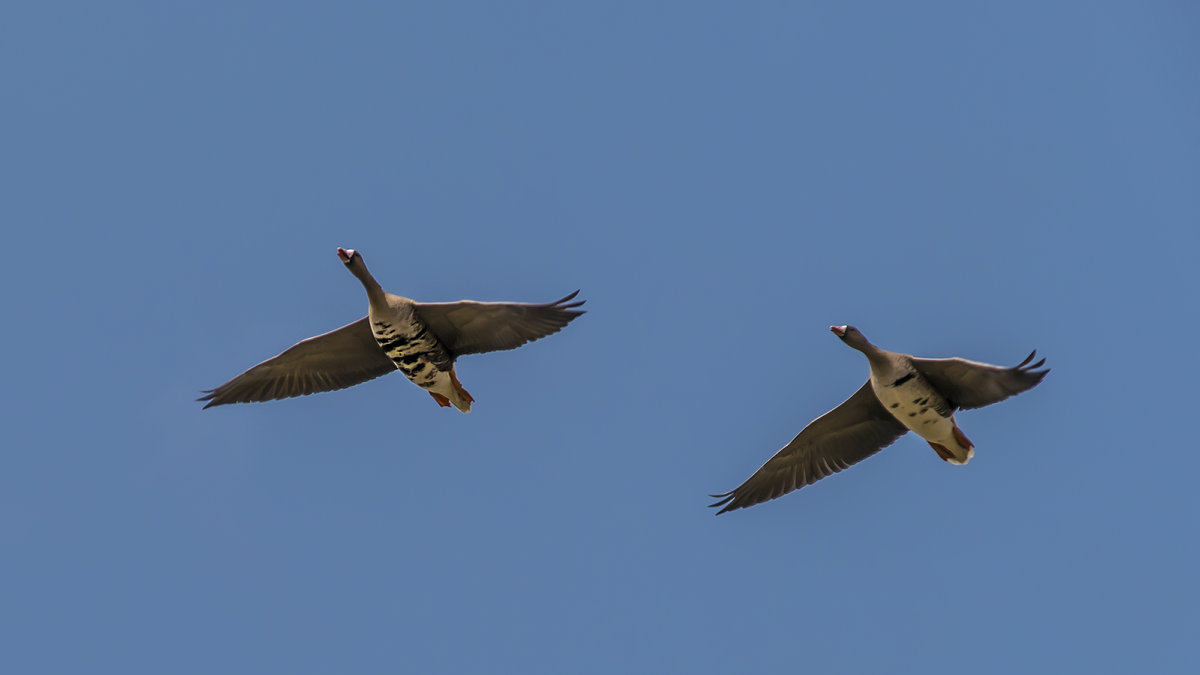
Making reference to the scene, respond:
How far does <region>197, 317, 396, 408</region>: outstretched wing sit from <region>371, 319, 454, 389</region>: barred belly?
1019 mm

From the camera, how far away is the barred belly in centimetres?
2562

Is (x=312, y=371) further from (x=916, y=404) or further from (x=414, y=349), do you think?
(x=916, y=404)

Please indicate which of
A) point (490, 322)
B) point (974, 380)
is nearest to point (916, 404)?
point (974, 380)

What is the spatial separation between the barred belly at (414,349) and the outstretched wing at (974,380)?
898cm

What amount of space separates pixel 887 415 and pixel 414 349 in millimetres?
9373

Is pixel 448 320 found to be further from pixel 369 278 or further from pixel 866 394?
pixel 866 394

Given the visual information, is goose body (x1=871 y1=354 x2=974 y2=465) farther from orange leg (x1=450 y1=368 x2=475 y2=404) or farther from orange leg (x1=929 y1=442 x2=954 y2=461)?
orange leg (x1=450 y1=368 x2=475 y2=404)

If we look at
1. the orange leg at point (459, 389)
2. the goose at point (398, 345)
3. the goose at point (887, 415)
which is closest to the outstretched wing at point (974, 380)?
the goose at point (887, 415)

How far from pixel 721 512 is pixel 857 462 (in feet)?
9.55

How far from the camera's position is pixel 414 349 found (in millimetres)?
25938

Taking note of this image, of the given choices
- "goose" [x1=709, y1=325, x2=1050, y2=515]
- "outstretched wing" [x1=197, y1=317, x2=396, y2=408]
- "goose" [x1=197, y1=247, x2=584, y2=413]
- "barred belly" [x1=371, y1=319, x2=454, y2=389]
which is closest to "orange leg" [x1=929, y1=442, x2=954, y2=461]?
"goose" [x1=709, y1=325, x2=1050, y2=515]

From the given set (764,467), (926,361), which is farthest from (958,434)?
(764,467)

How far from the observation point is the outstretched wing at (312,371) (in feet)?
89.2

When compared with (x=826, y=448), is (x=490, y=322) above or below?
above
